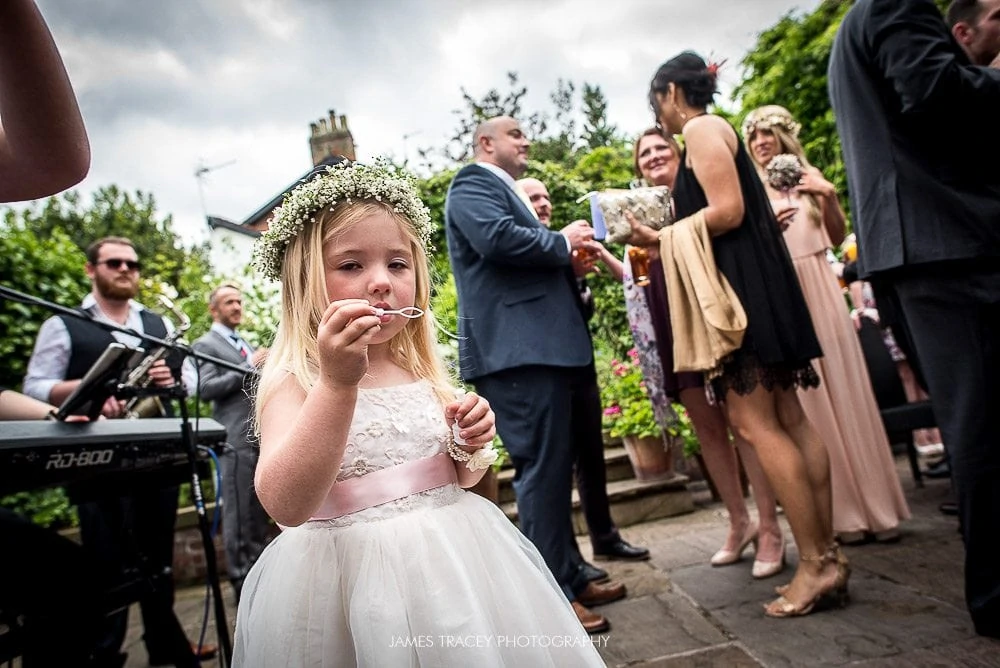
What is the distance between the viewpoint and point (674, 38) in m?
3.88

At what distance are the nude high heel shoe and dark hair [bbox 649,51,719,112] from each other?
2081 mm

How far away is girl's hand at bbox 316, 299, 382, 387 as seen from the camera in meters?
1.06

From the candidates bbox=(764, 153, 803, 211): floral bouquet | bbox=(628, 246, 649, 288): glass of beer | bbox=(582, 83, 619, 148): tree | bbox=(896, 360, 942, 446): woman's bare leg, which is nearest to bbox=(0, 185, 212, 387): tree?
bbox=(628, 246, 649, 288): glass of beer

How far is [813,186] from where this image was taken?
330 cm

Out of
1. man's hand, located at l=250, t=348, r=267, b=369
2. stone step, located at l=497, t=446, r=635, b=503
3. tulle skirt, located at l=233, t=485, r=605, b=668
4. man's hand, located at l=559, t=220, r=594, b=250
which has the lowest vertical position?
stone step, located at l=497, t=446, r=635, b=503

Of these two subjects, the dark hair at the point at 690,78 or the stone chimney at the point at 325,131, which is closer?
the dark hair at the point at 690,78

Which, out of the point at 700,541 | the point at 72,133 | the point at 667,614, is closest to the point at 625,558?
the point at 700,541

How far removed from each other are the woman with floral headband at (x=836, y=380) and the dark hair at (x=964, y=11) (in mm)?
1050

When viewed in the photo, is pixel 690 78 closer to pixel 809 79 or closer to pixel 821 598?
pixel 821 598

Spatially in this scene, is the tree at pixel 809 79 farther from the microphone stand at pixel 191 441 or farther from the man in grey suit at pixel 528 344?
the microphone stand at pixel 191 441

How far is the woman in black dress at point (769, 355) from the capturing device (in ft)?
7.39

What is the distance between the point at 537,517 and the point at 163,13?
2258 mm

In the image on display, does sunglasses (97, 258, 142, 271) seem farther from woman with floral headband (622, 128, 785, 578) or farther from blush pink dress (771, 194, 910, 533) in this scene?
blush pink dress (771, 194, 910, 533)

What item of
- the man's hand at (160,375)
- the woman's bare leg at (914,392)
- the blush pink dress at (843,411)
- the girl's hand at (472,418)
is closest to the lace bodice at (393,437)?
the girl's hand at (472,418)
